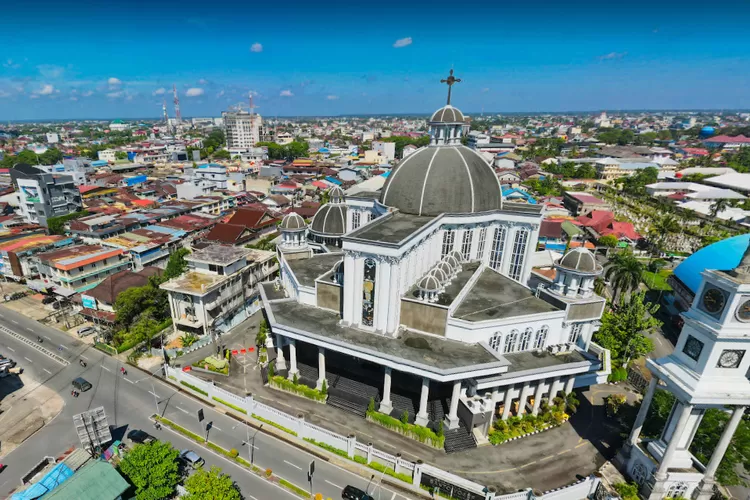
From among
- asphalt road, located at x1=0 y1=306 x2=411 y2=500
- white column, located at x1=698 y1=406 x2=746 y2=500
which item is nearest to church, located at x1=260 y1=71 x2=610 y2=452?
asphalt road, located at x1=0 y1=306 x2=411 y2=500

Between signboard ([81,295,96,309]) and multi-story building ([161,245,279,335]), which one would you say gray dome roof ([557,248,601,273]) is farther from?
signboard ([81,295,96,309])

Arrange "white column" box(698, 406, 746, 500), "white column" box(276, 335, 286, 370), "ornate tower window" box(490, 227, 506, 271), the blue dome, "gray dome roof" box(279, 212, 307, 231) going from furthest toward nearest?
the blue dome < "gray dome roof" box(279, 212, 307, 231) < "ornate tower window" box(490, 227, 506, 271) < "white column" box(276, 335, 286, 370) < "white column" box(698, 406, 746, 500)

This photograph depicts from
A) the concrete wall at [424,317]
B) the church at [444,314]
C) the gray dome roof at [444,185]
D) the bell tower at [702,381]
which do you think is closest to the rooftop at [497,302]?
the church at [444,314]

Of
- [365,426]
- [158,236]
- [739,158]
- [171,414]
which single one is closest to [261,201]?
[158,236]

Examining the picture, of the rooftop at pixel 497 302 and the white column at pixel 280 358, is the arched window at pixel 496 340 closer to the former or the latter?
the rooftop at pixel 497 302

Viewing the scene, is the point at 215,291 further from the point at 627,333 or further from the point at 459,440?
the point at 627,333

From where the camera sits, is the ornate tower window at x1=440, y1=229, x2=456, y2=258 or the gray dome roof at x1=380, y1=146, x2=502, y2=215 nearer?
the gray dome roof at x1=380, y1=146, x2=502, y2=215

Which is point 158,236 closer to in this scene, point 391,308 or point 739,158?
point 391,308
